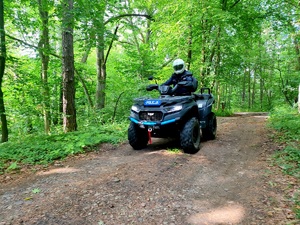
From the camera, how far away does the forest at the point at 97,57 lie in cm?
664

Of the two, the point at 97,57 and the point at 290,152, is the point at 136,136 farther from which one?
the point at 97,57

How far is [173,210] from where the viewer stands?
9.10 feet

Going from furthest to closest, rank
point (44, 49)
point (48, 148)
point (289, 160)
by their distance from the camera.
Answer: point (44, 49), point (48, 148), point (289, 160)

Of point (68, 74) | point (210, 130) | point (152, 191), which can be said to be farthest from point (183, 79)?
point (68, 74)

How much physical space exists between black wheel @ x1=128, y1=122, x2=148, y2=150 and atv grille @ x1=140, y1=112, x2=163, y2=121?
40cm

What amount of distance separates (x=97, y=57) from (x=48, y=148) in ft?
29.4

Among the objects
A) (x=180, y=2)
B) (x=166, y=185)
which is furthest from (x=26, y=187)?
(x=180, y=2)

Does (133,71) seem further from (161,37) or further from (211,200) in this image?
(211,200)

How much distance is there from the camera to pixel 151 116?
4828 mm

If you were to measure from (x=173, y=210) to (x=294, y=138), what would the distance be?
4552 mm

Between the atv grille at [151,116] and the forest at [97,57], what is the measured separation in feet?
5.49

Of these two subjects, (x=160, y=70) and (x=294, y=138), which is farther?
(x=160, y=70)

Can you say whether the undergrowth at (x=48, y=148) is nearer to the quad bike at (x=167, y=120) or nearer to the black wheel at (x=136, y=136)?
the black wheel at (x=136, y=136)

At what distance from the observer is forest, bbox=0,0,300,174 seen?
6.64 metres
